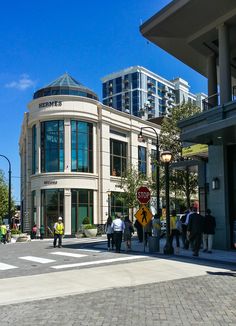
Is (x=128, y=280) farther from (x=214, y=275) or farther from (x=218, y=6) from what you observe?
(x=218, y=6)

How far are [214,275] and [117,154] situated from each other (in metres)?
41.5

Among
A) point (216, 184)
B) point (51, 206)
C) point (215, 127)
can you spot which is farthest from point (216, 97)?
point (51, 206)

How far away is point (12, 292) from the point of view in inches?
396

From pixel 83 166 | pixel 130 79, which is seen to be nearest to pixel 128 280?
pixel 83 166

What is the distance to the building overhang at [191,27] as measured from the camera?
18.2 metres

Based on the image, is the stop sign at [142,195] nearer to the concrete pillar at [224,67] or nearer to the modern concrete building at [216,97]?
the modern concrete building at [216,97]

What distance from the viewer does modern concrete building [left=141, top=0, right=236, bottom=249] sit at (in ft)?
58.2

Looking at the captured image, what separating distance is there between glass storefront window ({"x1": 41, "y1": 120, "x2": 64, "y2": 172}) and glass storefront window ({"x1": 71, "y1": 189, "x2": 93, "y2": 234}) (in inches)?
Answer: 121

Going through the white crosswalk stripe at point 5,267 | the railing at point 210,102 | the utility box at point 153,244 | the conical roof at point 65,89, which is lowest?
the white crosswalk stripe at point 5,267

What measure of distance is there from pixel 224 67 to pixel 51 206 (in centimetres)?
3153

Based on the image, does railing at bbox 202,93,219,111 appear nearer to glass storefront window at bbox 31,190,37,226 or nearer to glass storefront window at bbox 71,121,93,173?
glass storefront window at bbox 71,121,93,173

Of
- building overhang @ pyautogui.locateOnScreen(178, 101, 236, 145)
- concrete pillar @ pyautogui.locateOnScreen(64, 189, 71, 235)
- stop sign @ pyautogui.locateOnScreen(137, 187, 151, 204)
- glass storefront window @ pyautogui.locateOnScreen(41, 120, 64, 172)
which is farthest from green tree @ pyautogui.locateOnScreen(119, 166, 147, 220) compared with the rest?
building overhang @ pyautogui.locateOnScreen(178, 101, 236, 145)

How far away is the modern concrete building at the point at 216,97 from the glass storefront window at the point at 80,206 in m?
28.4

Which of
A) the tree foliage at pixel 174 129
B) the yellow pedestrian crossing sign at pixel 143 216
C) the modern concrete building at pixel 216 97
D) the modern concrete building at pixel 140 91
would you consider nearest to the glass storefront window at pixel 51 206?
the tree foliage at pixel 174 129
